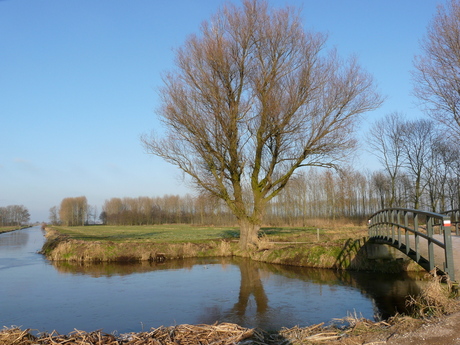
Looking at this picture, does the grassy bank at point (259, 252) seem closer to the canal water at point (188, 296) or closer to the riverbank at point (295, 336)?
the canal water at point (188, 296)

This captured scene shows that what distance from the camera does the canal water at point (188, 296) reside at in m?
10.3

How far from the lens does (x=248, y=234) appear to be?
76.0ft

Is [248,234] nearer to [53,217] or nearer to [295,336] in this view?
[295,336]

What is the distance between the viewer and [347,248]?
62.1ft

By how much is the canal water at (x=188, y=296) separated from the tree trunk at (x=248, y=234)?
3.14m

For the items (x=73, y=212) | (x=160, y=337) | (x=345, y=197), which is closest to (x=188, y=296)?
(x=160, y=337)

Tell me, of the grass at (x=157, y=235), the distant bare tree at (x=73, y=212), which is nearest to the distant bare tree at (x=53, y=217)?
the distant bare tree at (x=73, y=212)

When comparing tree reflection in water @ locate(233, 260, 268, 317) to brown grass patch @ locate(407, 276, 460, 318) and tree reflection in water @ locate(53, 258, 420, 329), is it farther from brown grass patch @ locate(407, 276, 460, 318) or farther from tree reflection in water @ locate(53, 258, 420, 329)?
brown grass patch @ locate(407, 276, 460, 318)

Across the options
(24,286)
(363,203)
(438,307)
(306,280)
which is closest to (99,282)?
(24,286)

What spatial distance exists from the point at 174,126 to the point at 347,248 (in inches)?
414

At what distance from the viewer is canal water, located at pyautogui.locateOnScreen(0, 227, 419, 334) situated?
10305 millimetres

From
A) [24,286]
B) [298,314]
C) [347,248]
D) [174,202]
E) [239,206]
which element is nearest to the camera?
[298,314]

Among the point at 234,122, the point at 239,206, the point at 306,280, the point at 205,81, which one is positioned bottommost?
the point at 306,280

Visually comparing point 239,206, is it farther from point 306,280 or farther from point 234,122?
point 306,280
